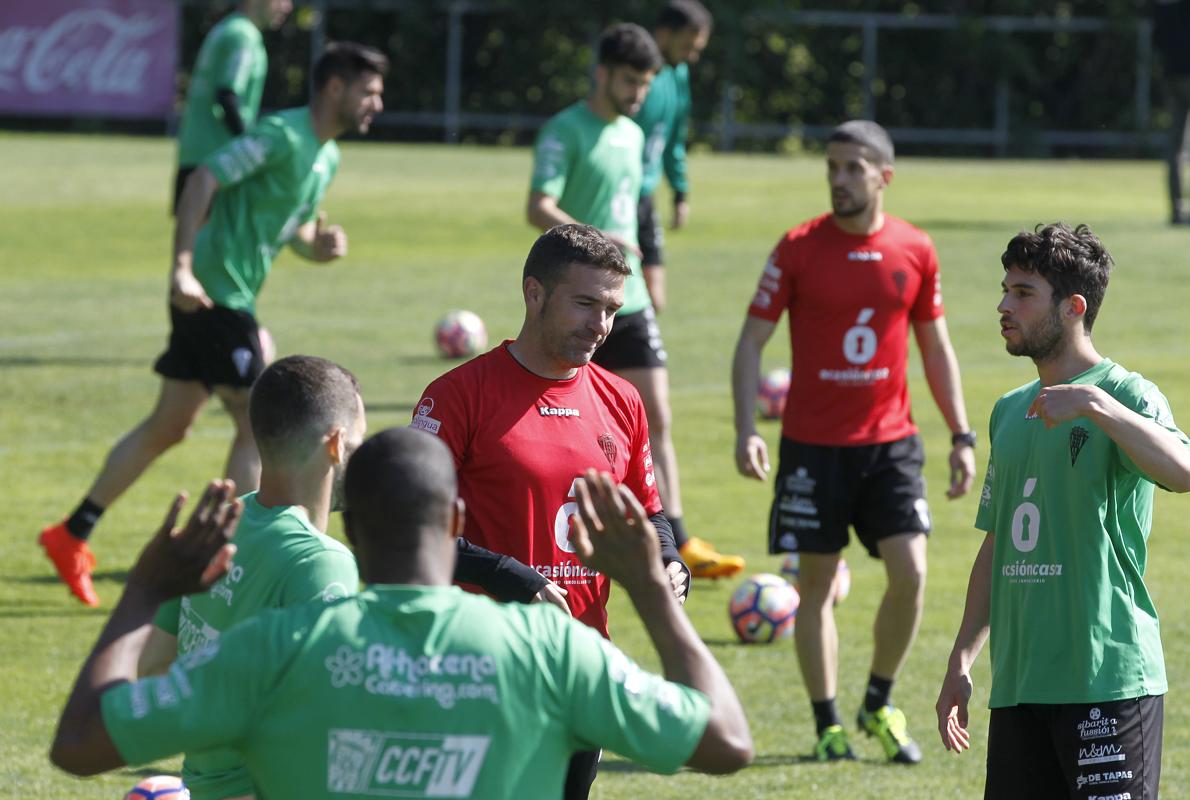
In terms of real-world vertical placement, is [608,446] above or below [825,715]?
above

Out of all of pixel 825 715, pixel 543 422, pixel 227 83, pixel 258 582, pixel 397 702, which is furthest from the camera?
pixel 227 83

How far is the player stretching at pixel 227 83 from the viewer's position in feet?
44.4

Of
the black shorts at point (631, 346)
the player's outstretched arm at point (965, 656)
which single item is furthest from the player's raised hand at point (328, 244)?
the player's outstretched arm at point (965, 656)

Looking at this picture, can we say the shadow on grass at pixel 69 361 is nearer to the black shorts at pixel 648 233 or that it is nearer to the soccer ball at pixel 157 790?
the black shorts at pixel 648 233

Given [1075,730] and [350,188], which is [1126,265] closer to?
[350,188]

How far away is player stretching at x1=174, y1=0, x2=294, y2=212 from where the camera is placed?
13523 millimetres

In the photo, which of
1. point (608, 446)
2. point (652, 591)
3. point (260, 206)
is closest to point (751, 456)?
point (608, 446)

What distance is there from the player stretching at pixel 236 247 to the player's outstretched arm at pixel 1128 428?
5.22 m

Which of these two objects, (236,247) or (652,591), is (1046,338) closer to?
(652,591)

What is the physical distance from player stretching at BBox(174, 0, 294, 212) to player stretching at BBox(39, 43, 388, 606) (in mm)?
3963

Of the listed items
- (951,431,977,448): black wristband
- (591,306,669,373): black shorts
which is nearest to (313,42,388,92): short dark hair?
(591,306,669,373): black shorts

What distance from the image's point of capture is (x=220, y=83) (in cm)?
1378

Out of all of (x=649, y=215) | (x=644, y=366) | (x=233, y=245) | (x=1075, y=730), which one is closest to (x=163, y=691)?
(x=1075, y=730)

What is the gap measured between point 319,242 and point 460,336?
688cm
